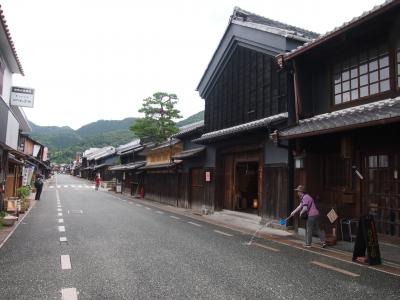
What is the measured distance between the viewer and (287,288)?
244 inches

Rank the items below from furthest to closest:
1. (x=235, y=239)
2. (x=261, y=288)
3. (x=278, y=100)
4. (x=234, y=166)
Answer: (x=234, y=166)
(x=278, y=100)
(x=235, y=239)
(x=261, y=288)

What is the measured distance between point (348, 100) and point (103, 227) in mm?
10089

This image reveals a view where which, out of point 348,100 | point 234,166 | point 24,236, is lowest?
point 24,236

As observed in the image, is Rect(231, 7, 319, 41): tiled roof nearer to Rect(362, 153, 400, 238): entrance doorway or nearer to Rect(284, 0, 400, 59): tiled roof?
Rect(284, 0, 400, 59): tiled roof

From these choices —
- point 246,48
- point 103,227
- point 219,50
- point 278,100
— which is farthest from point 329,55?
point 103,227

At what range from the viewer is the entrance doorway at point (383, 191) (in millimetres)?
10180

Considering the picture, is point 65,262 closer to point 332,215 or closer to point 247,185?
point 332,215

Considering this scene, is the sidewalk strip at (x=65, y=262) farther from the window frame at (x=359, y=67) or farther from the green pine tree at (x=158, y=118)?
the green pine tree at (x=158, y=118)

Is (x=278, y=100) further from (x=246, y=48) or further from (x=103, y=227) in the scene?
(x=103, y=227)

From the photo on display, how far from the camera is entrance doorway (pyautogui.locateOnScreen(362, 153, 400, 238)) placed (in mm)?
10180

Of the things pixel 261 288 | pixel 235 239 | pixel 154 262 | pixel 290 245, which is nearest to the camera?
pixel 261 288

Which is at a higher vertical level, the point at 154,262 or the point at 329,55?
the point at 329,55

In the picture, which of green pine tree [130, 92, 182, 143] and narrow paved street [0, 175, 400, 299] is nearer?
narrow paved street [0, 175, 400, 299]

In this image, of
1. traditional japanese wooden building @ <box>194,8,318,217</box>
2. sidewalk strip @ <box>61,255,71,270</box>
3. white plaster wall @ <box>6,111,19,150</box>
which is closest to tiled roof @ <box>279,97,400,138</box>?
traditional japanese wooden building @ <box>194,8,318,217</box>
